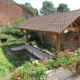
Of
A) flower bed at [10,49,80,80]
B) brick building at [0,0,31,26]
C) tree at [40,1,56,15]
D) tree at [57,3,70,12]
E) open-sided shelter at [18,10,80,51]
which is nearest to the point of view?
flower bed at [10,49,80,80]

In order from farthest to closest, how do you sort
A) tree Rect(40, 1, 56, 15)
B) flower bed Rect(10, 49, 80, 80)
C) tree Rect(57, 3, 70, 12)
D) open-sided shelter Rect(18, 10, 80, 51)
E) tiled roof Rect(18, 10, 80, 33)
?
tree Rect(40, 1, 56, 15) < tree Rect(57, 3, 70, 12) < tiled roof Rect(18, 10, 80, 33) < open-sided shelter Rect(18, 10, 80, 51) < flower bed Rect(10, 49, 80, 80)

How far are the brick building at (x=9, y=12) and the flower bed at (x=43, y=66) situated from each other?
22428 millimetres

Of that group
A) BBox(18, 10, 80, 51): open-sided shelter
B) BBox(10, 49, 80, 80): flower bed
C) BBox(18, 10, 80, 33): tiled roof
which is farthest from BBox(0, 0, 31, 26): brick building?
BBox(10, 49, 80, 80): flower bed

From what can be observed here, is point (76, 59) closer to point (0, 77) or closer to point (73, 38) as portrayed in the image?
point (0, 77)

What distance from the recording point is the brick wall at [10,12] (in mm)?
26581

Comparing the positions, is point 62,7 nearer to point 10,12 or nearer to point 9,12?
point 10,12

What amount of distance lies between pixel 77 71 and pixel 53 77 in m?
A: 1.36

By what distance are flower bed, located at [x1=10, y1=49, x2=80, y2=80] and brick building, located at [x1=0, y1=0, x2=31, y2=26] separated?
Answer: 22.4 meters

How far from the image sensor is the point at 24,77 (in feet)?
14.6

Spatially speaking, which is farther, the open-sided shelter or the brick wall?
the brick wall

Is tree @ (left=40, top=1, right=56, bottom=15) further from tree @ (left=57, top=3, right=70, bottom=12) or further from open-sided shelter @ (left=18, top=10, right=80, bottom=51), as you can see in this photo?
open-sided shelter @ (left=18, top=10, right=80, bottom=51)

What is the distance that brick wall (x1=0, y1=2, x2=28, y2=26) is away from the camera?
26581 millimetres

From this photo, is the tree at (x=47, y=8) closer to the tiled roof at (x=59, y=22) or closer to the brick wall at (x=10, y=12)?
the brick wall at (x=10, y=12)

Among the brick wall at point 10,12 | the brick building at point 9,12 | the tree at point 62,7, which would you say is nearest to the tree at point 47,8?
the tree at point 62,7
